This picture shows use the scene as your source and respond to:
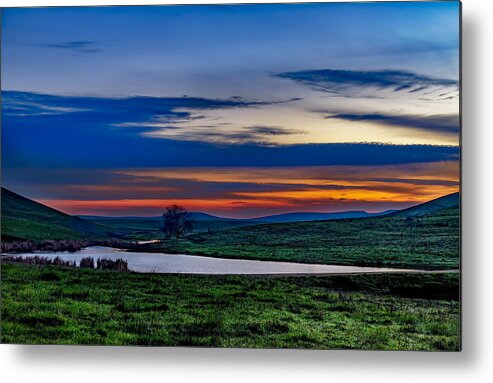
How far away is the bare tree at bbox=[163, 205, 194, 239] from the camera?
21.1 ft

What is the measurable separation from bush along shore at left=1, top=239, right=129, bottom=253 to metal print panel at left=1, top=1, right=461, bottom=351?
0.02 m

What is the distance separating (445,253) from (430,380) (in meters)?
0.92

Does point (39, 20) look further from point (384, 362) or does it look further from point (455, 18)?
point (384, 362)

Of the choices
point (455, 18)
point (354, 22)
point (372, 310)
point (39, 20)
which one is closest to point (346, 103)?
point (354, 22)

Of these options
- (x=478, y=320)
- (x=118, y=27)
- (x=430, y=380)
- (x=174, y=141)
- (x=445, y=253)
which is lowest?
(x=430, y=380)

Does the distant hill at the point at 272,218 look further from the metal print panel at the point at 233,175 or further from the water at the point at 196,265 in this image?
the water at the point at 196,265

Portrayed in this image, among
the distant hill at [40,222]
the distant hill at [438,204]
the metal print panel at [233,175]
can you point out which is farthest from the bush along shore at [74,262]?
the distant hill at [438,204]

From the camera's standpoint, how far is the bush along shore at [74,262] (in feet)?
21.4

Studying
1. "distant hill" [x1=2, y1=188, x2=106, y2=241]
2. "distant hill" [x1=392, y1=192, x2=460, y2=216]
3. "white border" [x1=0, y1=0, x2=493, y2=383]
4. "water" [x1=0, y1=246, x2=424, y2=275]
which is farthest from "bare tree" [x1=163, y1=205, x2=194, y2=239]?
"distant hill" [x1=392, y1=192, x2=460, y2=216]

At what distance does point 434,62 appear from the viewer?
6211 mm

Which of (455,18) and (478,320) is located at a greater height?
(455,18)

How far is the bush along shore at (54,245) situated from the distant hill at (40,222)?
44mm

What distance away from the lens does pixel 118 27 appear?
6480mm

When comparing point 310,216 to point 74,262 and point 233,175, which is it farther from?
point 74,262
